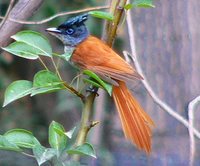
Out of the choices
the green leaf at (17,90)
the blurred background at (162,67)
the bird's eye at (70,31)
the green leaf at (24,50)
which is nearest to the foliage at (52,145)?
the green leaf at (17,90)

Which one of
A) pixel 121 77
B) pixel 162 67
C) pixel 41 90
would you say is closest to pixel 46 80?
pixel 41 90

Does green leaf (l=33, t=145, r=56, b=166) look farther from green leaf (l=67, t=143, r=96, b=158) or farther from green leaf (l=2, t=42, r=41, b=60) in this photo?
green leaf (l=2, t=42, r=41, b=60)

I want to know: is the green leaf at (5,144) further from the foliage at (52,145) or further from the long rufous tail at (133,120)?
the long rufous tail at (133,120)

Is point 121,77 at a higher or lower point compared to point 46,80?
lower

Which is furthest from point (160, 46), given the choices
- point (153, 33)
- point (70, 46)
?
point (70, 46)

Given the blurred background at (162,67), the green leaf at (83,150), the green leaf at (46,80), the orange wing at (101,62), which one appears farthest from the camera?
the blurred background at (162,67)

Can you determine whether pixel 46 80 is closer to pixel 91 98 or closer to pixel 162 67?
pixel 91 98

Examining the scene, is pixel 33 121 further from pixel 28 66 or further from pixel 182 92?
pixel 182 92
